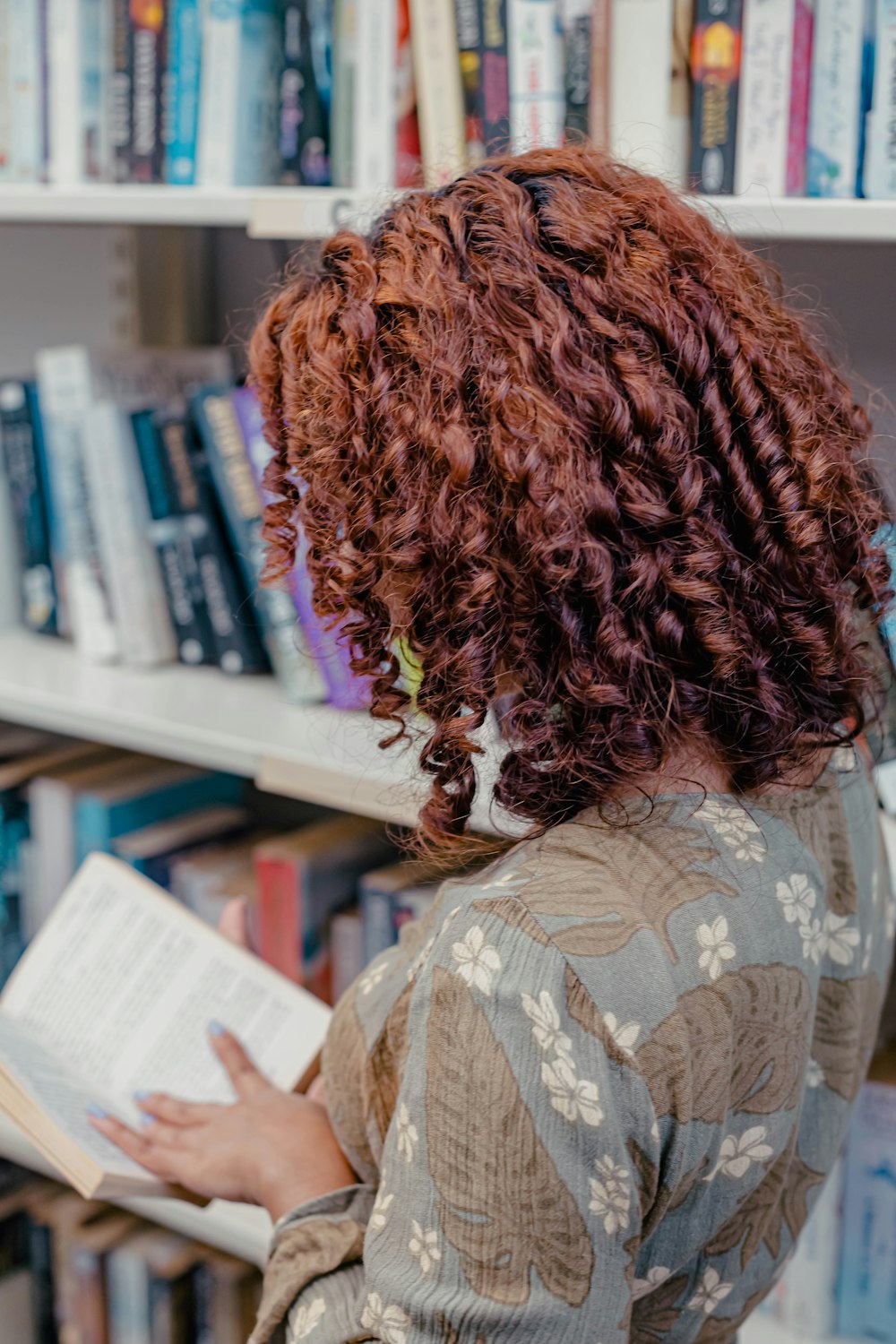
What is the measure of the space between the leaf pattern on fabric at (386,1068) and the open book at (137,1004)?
26 cm

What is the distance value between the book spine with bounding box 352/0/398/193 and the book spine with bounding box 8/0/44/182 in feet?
1.15

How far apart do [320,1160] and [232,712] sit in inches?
18.0

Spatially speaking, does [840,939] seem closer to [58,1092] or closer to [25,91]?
[58,1092]

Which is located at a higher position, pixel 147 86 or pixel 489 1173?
pixel 147 86

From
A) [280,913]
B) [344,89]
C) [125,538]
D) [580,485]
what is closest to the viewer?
[580,485]

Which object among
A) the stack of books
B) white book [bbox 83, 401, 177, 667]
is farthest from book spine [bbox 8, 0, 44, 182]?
white book [bbox 83, 401, 177, 667]

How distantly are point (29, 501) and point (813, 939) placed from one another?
3.08 ft

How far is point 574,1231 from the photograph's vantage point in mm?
499

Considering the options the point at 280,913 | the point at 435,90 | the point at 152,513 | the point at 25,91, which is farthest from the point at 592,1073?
the point at 25,91

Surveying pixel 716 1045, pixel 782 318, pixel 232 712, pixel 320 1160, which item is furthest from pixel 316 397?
pixel 232 712

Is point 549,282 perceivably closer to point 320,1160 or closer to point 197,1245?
point 320,1160

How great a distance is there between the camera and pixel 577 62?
0.85 m

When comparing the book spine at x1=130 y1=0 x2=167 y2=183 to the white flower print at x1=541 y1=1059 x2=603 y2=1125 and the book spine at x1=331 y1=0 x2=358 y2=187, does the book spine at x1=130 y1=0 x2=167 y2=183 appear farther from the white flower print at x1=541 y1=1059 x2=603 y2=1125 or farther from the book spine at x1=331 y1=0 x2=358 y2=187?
the white flower print at x1=541 y1=1059 x2=603 y2=1125

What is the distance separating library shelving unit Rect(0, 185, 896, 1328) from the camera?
2.87 ft
